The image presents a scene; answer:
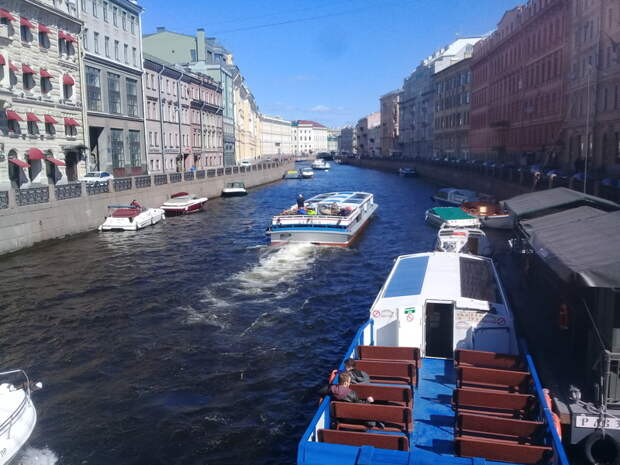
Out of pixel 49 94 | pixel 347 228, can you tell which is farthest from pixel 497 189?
pixel 49 94

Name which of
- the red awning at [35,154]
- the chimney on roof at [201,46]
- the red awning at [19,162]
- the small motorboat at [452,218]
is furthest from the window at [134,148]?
the chimney on roof at [201,46]

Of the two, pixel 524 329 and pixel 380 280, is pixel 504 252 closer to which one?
pixel 380 280

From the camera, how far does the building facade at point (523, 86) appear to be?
49312mm

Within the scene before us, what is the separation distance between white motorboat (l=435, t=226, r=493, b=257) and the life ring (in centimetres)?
1335

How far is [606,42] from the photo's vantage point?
3850cm

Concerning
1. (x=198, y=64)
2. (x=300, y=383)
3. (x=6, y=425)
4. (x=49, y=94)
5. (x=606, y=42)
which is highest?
(x=198, y=64)

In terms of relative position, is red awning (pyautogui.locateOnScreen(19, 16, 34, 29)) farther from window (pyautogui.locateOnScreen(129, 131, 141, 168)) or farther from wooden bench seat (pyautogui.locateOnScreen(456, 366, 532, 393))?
wooden bench seat (pyautogui.locateOnScreen(456, 366, 532, 393))

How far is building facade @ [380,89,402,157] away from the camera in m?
155

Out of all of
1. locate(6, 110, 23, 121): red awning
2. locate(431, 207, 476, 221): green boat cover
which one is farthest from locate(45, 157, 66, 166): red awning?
locate(431, 207, 476, 221): green boat cover

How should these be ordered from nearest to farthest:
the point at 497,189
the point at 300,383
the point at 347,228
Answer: the point at 300,383 → the point at 347,228 → the point at 497,189

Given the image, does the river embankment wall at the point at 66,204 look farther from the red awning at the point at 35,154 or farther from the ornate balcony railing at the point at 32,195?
the red awning at the point at 35,154

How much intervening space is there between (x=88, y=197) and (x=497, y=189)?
29.2 metres

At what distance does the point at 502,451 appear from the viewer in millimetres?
7066

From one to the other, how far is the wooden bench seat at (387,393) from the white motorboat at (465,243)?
1318 cm
